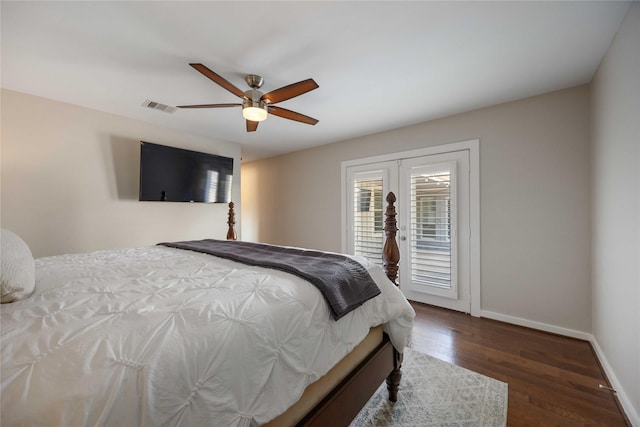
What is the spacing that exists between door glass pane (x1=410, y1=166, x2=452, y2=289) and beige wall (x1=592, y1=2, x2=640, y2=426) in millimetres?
1265

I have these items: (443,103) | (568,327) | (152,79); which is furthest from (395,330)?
(152,79)

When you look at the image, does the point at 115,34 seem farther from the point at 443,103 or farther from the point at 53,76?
the point at 443,103

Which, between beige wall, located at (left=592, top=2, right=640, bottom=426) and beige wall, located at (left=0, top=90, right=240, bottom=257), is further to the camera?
beige wall, located at (left=0, top=90, right=240, bottom=257)

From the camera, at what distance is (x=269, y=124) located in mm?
3486

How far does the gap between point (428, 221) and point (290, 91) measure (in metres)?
2.38

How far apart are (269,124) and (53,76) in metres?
2.12

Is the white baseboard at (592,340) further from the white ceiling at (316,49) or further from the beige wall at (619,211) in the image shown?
the white ceiling at (316,49)

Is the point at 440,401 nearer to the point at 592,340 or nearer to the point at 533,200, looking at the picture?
the point at 592,340

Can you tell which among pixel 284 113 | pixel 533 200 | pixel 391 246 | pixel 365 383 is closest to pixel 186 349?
pixel 365 383

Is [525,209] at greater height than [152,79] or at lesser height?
lesser

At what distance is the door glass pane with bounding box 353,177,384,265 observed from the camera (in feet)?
12.5

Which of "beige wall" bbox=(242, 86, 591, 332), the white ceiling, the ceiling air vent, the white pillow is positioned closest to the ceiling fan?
the white ceiling

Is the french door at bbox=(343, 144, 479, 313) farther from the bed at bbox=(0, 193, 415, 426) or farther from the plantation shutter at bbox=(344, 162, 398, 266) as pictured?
the bed at bbox=(0, 193, 415, 426)

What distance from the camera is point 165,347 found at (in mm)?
695
